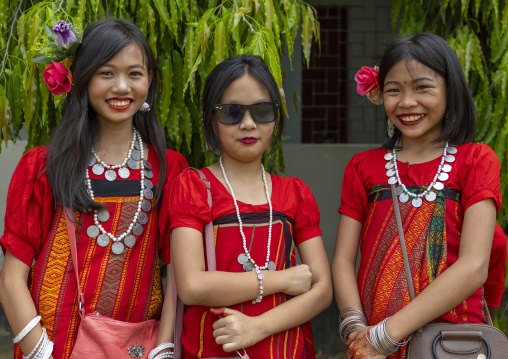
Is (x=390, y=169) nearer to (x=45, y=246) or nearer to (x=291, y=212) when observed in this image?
(x=291, y=212)

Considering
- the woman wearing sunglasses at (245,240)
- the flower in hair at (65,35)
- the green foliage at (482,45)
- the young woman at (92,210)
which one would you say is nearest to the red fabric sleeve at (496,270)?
the woman wearing sunglasses at (245,240)

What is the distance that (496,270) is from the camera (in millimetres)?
2514

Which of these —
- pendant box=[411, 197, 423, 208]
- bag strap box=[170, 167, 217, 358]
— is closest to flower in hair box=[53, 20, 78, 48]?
bag strap box=[170, 167, 217, 358]

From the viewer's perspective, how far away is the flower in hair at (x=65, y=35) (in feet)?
7.77

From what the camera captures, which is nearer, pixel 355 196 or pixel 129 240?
pixel 129 240


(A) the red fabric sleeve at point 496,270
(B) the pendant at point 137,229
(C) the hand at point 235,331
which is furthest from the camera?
(A) the red fabric sleeve at point 496,270

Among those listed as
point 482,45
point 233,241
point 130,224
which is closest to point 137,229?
point 130,224

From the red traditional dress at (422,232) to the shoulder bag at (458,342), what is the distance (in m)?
0.07

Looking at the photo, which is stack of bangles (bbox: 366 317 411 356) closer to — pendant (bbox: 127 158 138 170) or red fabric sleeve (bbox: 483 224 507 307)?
red fabric sleeve (bbox: 483 224 507 307)

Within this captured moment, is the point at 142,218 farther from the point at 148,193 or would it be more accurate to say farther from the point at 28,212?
the point at 28,212

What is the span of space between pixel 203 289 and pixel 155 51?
1.27 metres

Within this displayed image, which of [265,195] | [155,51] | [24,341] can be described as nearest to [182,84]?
[155,51]

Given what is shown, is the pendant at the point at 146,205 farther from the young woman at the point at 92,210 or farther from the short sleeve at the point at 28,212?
the short sleeve at the point at 28,212

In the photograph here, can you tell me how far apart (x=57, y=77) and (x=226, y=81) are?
1.98ft
